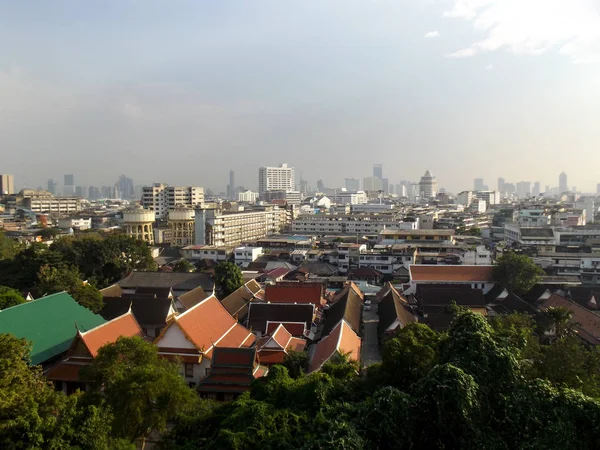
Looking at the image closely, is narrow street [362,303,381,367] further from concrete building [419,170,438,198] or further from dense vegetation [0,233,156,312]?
concrete building [419,170,438,198]

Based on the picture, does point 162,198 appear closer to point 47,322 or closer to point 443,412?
point 47,322

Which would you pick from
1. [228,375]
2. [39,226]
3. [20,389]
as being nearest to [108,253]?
[228,375]

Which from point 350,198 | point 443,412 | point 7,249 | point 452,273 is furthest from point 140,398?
point 350,198

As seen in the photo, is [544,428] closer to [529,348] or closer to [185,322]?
[529,348]

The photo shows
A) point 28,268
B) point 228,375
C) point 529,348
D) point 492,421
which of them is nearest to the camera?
point 492,421

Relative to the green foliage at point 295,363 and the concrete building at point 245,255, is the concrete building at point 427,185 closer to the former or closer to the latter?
the concrete building at point 245,255

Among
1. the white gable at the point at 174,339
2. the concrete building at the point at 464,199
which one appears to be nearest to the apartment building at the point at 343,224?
the white gable at the point at 174,339
